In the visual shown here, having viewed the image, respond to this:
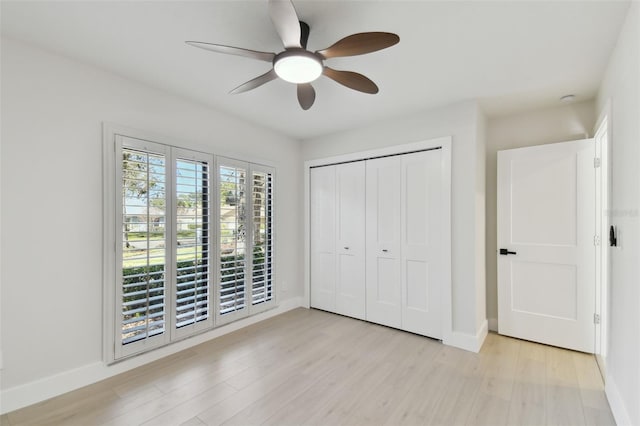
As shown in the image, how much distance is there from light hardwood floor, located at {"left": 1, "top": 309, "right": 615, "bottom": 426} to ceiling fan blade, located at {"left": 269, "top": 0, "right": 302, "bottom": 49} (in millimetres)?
2295

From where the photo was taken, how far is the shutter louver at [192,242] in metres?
2.75

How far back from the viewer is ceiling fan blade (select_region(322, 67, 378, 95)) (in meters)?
1.85

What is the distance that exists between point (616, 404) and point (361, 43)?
272 centimetres

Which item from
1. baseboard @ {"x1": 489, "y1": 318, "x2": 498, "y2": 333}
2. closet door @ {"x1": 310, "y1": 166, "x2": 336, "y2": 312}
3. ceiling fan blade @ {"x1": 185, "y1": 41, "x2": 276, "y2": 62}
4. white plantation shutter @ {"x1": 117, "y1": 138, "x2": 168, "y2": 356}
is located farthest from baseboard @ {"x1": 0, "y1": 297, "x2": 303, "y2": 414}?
baseboard @ {"x1": 489, "y1": 318, "x2": 498, "y2": 333}

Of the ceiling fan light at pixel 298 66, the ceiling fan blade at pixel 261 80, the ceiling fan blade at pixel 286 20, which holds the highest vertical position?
the ceiling fan blade at pixel 286 20

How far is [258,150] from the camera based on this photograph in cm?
362

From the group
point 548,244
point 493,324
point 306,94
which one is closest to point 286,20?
point 306,94

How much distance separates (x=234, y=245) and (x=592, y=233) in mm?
3624

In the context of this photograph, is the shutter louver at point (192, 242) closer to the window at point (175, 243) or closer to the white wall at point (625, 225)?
the window at point (175, 243)

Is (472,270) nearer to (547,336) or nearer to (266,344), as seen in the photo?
(547,336)

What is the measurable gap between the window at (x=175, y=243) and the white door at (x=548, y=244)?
2836mm

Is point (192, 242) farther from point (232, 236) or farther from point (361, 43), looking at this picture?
point (361, 43)

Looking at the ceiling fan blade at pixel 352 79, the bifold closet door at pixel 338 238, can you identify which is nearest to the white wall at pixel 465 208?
the bifold closet door at pixel 338 238

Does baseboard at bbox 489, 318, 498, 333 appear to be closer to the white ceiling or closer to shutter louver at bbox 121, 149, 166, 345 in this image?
the white ceiling
